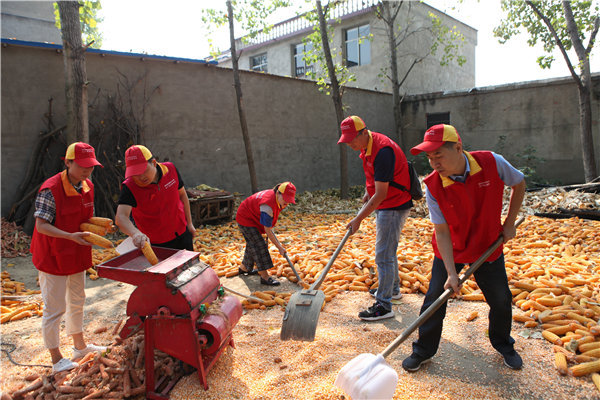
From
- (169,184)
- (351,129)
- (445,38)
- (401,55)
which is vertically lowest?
(169,184)

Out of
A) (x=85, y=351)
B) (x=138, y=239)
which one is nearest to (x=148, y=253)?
(x=138, y=239)

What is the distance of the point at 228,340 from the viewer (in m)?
3.13

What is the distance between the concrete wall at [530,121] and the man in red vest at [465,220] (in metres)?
12.4

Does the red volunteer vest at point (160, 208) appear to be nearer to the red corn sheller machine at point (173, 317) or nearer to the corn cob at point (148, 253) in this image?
the corn cob at point (148, 253)

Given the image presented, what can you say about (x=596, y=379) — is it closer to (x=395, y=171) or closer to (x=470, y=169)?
(x=470, y=169)

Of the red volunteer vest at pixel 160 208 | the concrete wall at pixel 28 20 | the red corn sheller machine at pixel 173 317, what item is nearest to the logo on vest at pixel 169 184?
the red volunteer vest at pixel 160 208

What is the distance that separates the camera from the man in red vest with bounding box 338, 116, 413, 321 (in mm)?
3697

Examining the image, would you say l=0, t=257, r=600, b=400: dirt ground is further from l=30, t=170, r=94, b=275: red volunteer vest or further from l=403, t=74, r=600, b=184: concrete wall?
l=403, t=74, r=600, b=184: concrete wall

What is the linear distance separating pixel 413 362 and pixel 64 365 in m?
2.81

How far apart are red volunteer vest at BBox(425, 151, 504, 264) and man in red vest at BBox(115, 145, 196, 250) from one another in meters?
2.38

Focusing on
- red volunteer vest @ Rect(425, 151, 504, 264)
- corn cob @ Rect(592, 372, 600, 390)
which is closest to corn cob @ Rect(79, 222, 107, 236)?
red volunteer vest @ Rect(425, 151, 504, 264)

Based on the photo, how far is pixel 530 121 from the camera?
13.4 meters

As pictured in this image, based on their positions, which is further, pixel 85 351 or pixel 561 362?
pixel 85 351

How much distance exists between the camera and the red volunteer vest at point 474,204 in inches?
106
